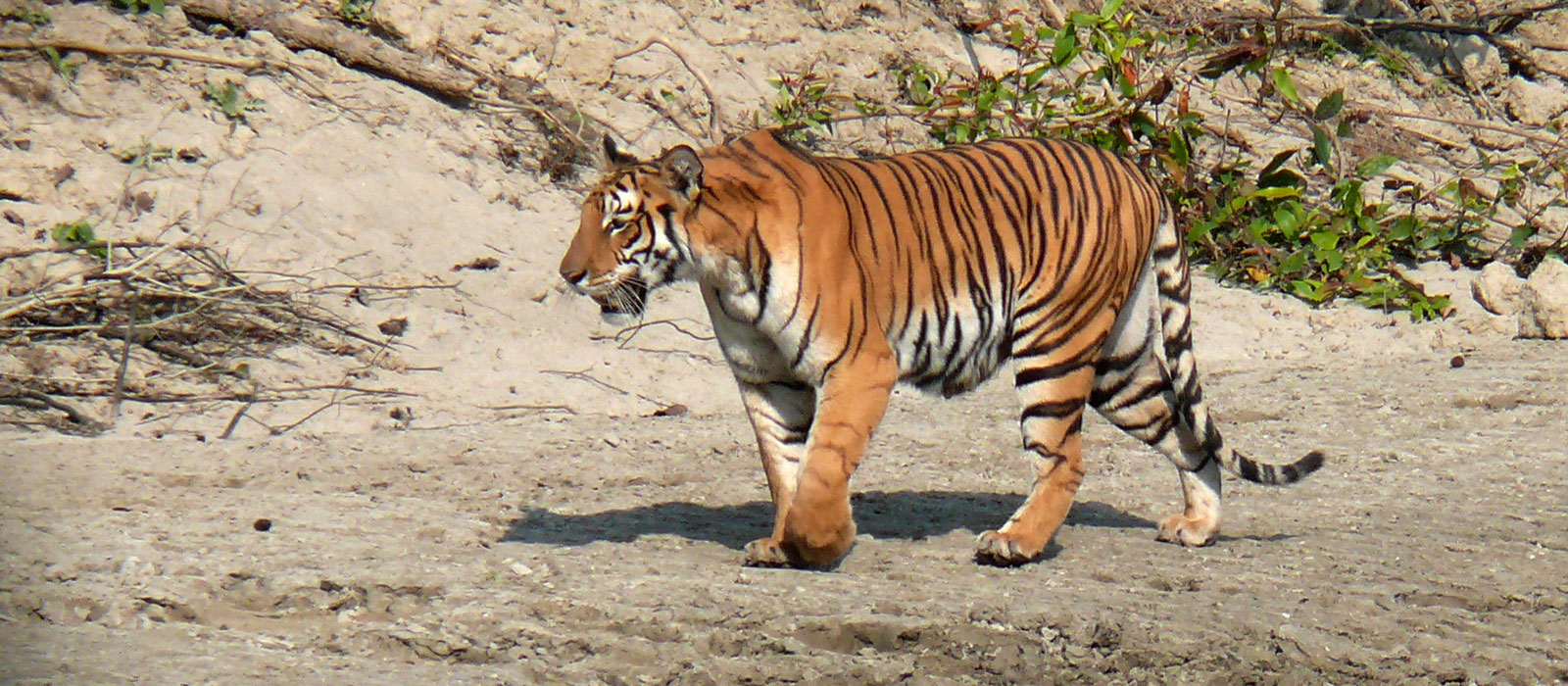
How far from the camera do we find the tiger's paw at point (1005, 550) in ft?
16.4

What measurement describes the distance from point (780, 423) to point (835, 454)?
1.38 feet

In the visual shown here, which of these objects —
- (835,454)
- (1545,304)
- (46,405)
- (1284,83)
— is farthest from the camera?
(1284,83)

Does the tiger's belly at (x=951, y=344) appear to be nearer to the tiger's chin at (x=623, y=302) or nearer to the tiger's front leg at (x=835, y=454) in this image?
the tiger's front leg at (x=835, y=454)

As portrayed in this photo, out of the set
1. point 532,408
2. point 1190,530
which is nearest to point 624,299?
point 1190,530

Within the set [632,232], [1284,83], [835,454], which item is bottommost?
[1284,83]

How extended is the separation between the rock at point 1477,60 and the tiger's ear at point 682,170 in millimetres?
8837

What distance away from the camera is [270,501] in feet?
17.4

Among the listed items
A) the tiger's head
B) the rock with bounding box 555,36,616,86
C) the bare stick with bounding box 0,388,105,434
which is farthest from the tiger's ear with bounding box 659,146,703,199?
the rock with bounding box 555,36,616,86

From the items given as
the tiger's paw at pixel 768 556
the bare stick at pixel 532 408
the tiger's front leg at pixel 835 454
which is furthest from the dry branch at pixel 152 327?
the tiger's front leg at pixel 835 454

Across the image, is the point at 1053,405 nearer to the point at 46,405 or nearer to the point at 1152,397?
the point at 1152,397

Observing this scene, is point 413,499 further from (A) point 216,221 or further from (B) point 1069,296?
(A) point 216,221

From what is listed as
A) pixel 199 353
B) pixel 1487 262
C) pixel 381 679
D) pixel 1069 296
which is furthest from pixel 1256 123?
pixel 381 679

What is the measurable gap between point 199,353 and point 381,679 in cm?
377

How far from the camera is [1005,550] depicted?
4988 millimetres
